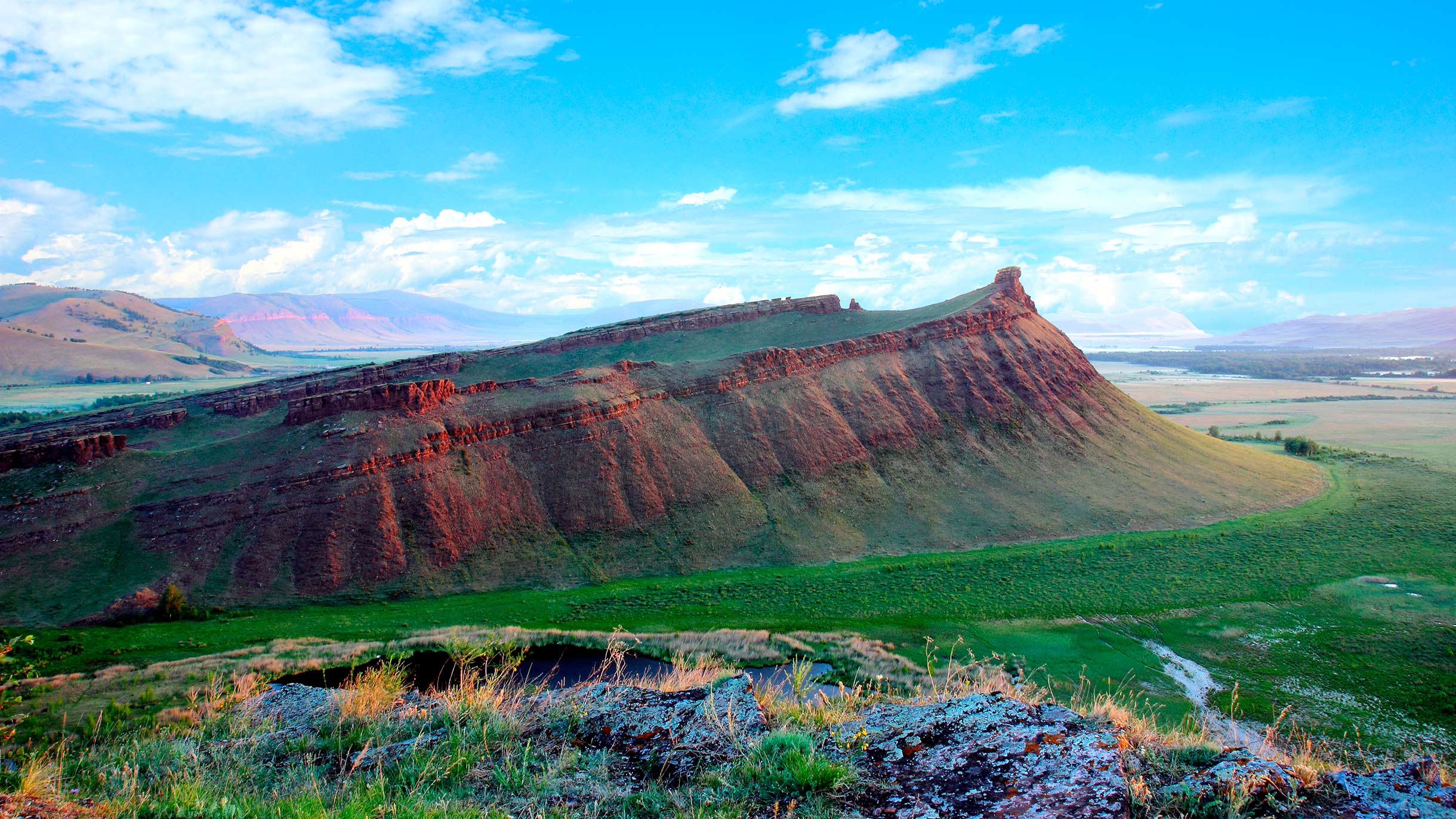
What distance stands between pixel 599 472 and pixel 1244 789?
127 feet

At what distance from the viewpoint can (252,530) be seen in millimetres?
35062

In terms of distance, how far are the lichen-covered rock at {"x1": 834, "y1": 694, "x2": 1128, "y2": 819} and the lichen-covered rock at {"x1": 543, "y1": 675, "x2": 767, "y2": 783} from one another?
1.28 meters

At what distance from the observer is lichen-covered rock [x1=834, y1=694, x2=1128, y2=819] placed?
20.1 feet

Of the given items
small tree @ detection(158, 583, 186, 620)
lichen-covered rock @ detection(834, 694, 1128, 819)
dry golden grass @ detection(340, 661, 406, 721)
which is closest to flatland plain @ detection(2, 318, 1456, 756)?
small tree @ detection(158, 583, 186, 620)

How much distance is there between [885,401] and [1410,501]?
37969 mm

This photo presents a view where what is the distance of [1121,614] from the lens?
103 ft

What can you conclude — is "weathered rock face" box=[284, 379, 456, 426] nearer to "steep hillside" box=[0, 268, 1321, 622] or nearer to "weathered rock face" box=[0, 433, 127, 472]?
"steep hillside" box=[0, 268, 1321, 622]

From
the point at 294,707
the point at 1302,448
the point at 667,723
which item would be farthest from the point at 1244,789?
the point at 1302,448

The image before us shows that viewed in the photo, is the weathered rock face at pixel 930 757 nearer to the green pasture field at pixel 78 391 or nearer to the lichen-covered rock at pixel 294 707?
the lichen-covered rock at pixel 294 707

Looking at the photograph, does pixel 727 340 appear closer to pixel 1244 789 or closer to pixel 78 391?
pixel 1244 789

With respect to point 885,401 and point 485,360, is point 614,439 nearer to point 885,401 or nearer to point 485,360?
point 885,401

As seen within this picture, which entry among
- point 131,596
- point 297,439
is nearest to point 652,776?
point 131,596

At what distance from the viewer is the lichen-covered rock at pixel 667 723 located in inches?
294

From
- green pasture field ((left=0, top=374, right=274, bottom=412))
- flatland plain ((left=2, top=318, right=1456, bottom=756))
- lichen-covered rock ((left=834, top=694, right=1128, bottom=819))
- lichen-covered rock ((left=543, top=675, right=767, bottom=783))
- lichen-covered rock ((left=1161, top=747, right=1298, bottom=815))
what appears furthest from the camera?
green pasture field ((left=0, top=374, right=274, bottom=412))
